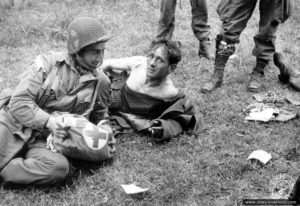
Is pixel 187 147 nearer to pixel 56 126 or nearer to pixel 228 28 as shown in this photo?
pixel 56 126

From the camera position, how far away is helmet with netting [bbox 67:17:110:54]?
3641mm

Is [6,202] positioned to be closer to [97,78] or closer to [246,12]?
[97,78]

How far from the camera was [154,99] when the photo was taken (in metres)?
4.74

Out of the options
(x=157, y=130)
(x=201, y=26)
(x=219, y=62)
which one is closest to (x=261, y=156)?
(x=157, y=130)

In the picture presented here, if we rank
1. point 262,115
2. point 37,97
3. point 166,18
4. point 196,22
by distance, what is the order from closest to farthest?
point 37,97 < point 262,115 < point 166,18 < point 196,22

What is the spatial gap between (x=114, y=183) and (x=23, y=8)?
5208mm

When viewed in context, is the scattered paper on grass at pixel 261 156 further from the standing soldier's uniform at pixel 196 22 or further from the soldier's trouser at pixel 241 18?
the standing soldier's uniform at pixel 196 22

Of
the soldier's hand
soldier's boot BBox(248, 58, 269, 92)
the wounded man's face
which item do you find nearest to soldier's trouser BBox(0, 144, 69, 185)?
the soldier's hand

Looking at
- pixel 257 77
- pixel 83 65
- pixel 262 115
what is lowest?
pixel 262 115

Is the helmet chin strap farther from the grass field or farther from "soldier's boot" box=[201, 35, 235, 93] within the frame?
"soldier's boot" box=[201, 35, 235, 93]

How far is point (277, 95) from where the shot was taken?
5.64 meters

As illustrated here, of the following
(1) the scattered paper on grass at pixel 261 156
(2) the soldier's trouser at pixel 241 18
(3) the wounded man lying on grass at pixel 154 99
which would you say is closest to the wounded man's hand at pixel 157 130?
(3) the wounded man lying on grass at pixel 154 99

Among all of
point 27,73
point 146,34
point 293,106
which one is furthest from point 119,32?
point 27,73

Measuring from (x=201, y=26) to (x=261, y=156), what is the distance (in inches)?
118
